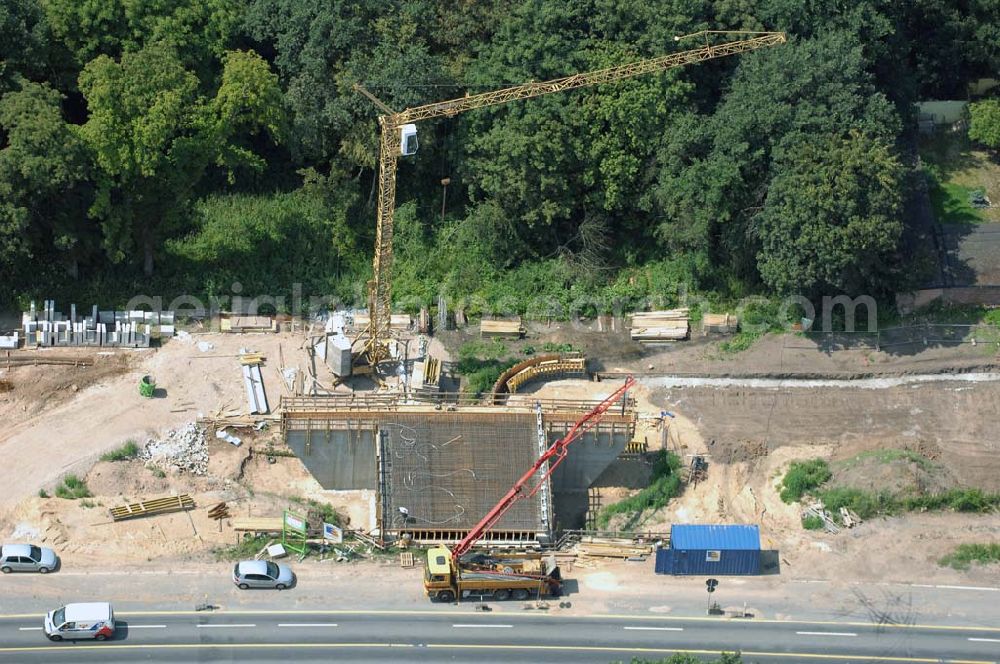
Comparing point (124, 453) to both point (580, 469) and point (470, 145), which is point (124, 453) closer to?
point (580, 469)

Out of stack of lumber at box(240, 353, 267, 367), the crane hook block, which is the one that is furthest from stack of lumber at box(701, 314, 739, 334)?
stack of lumber at box(240, 353, 267, 367)

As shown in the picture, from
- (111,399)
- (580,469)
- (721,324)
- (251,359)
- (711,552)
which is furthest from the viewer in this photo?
(721,324)

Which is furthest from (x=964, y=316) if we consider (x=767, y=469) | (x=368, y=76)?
(x=368, y=76)

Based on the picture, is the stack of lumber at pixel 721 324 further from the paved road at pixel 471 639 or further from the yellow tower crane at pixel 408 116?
the paved road at pixel 471 639

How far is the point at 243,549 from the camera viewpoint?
92.4 metres

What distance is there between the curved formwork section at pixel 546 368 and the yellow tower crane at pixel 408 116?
8.64 meters

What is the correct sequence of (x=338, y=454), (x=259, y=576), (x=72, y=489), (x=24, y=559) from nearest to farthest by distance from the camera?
1. (x=259, y=576)
2. (x=24, y=559)
3. (x=72, y=489)
4. (x=338, y=454)

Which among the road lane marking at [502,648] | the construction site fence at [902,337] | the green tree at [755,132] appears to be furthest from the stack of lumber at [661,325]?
the road lane marking at [502,648]

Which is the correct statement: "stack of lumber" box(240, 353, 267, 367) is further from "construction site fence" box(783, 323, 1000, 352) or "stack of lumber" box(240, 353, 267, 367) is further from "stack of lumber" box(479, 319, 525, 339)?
"construction site fence" box(783, 323, 1000, 352)

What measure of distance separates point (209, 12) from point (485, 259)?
26.0 meters

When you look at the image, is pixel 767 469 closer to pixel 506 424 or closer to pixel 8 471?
pixel 506 424

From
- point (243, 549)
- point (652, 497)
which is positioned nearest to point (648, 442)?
point (652, 497)

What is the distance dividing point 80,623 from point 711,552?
34.4m

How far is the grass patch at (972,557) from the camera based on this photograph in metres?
92.3
